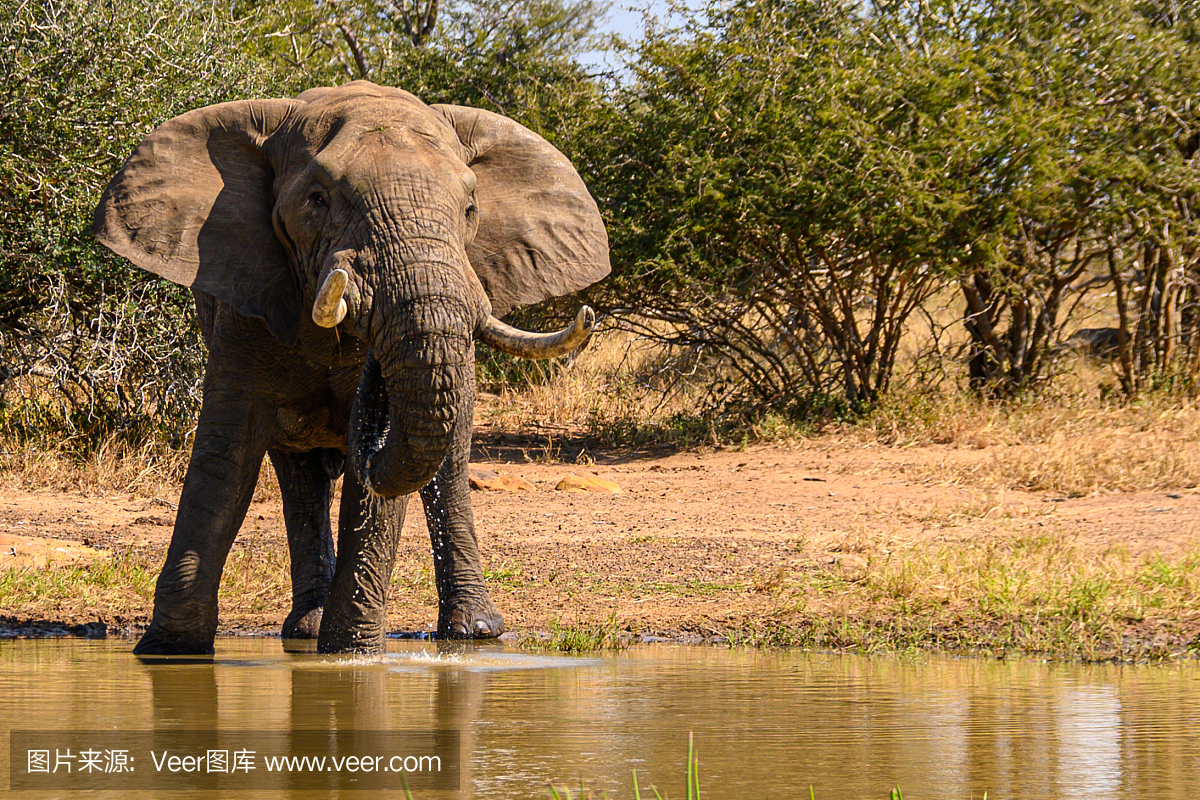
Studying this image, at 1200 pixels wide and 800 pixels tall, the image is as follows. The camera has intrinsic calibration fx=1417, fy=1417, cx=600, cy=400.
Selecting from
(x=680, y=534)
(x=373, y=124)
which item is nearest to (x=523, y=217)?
(x=373, y=124)

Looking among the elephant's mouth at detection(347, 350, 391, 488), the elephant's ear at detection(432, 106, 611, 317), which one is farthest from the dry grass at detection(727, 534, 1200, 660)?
the elephant's mouth at detection(347, 350, 391, 488)

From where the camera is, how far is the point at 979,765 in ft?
11.8

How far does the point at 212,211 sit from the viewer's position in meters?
5.99

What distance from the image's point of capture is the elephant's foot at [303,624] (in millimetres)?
6746

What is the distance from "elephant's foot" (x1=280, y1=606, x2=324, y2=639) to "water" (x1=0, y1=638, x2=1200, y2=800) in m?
0.43

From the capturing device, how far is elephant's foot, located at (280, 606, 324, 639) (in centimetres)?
675

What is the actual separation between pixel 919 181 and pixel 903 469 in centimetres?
273

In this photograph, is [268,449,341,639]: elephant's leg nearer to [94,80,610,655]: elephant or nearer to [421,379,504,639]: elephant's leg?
[94,80,610,655]: elephant

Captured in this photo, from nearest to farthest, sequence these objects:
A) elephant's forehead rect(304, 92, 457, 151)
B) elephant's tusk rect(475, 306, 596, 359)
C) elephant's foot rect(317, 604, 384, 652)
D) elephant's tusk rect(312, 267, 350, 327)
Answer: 1. elephant's tusk rect(312, 267, 350, 327)
2. elephant's tusk rect(475, 306, 596, 359)
3. elephant's forehead rect(304, 92, 457, 151)
4. elephant's foot rect(317, 604, 384, 652)


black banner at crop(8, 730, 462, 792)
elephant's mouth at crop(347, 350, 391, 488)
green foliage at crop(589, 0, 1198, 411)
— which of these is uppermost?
green foliage at crop(589, 0, 1198, 411)

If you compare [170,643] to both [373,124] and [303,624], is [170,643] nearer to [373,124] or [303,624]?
[303,624]

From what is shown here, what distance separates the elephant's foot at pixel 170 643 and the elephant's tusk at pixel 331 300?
1779 mm

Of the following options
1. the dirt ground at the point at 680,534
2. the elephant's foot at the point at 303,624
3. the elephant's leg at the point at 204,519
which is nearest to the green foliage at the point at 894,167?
the dirt ground at the point at 680,534

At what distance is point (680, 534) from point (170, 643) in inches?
162
